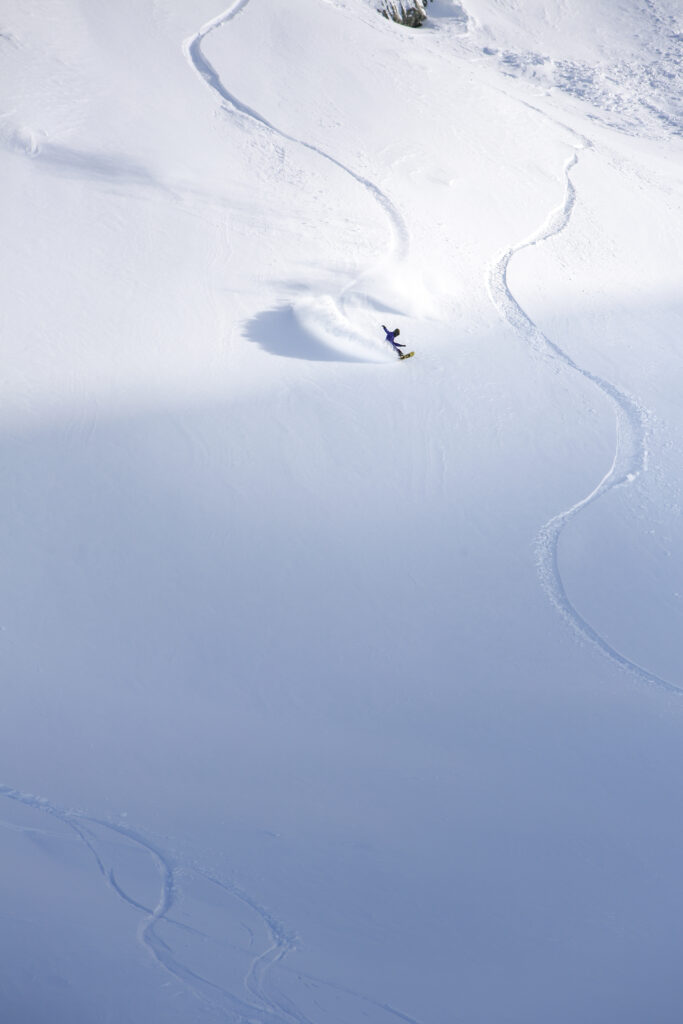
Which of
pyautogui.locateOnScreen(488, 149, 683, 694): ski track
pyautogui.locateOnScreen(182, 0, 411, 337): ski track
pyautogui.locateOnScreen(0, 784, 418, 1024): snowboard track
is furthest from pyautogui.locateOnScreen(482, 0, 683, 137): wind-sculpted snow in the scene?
pyautogui.locateOnScreen(0, 784, 418, 1024): snowboard track

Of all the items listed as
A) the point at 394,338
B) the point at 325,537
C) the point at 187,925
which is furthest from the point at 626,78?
the point at 187,925

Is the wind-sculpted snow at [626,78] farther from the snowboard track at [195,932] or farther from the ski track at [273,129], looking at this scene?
the snowboard track at [195,932]

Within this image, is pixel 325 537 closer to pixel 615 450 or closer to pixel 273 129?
pixel 615 450

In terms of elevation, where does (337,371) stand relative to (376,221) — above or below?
below

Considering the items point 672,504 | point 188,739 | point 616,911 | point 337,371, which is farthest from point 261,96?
point 616,911

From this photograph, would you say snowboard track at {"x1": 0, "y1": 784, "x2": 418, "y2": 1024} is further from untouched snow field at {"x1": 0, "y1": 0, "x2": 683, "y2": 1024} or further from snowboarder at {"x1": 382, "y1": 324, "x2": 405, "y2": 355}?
snowboarder at {"x1": 382, "y1": 324, "x2": 405, "y2": 355}

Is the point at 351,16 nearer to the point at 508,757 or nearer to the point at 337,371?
the point at 337,371
